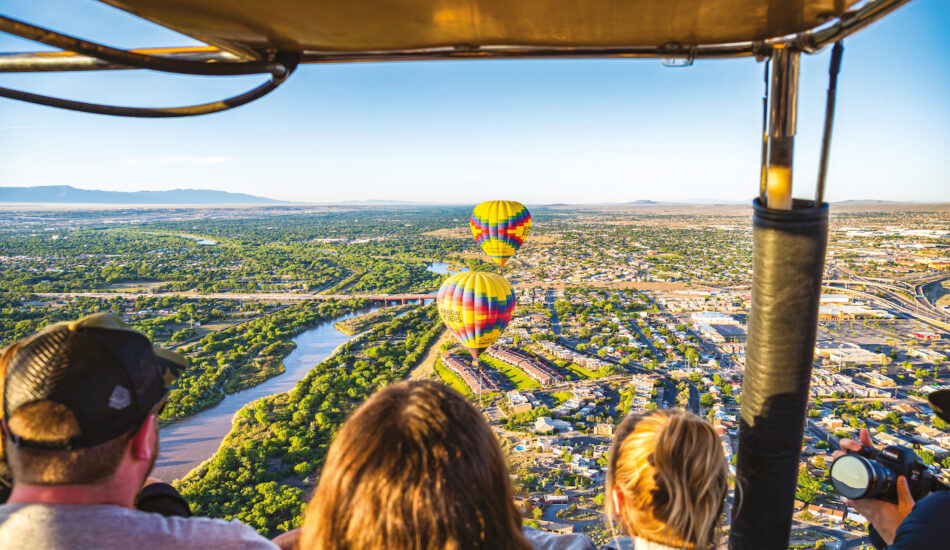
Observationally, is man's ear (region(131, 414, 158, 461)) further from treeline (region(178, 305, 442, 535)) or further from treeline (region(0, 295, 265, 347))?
treeline (region(0, 295, 265, 347))

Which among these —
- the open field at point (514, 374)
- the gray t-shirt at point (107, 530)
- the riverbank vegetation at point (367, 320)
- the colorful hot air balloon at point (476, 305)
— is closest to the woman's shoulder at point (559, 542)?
the gray t-shirt at point (107, 530)

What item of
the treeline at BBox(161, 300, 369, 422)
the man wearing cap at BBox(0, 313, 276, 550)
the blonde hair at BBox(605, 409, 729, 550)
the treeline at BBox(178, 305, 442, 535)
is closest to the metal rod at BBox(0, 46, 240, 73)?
the man wearing cap at BBox(0, 313, 276, 550)

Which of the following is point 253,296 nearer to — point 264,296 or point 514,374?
point 264,296

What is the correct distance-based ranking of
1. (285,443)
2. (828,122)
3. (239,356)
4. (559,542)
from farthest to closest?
(239,356)
(285,443)
(828,122)
(559,542)

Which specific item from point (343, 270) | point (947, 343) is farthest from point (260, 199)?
point (947, 343)

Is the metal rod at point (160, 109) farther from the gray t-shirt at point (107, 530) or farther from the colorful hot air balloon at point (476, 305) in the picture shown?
the colorful hot air balloon at point (476, 305)

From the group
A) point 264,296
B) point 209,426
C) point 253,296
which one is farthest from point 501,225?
point 253,296
